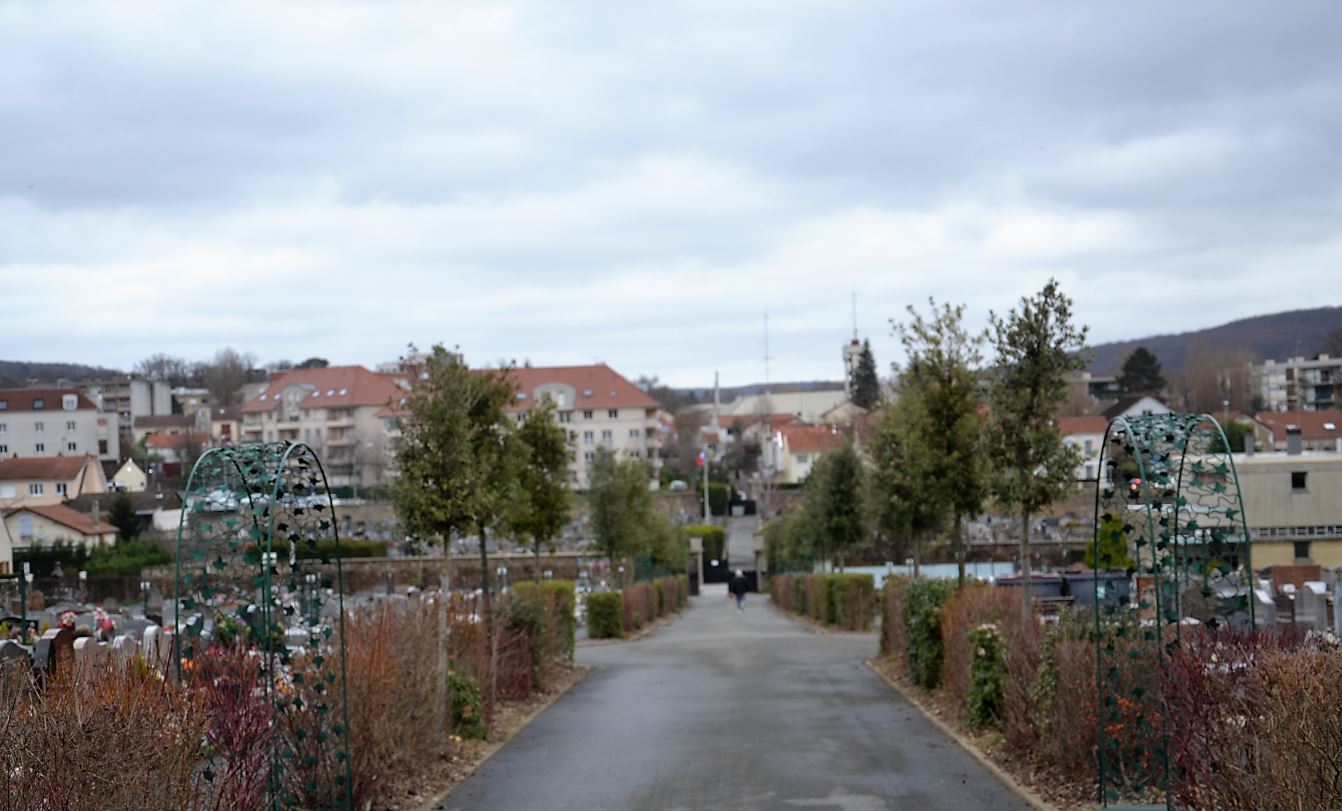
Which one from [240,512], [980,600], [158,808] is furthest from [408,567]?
[158,808]

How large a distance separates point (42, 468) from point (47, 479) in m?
0.37

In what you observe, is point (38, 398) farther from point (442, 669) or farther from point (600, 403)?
point (600, 403)

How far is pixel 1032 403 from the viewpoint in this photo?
1558cm

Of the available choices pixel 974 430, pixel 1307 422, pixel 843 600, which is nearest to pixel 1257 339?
pixel 1307 422

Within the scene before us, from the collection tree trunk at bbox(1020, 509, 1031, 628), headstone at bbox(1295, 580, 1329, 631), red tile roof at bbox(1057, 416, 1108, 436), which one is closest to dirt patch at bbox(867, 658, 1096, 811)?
tree trunk at bbox(1020, 509, 1031, 628)

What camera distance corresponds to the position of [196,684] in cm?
772

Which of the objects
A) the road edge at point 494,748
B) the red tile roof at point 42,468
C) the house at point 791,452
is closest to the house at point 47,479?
the red tile roof at point 42,468

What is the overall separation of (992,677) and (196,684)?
348 inches

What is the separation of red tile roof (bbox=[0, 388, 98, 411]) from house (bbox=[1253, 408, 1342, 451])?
88.9 ft

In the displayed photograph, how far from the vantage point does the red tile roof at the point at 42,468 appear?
15625 mm

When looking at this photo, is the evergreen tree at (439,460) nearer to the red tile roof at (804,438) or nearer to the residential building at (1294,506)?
the residential building at (1294,506)

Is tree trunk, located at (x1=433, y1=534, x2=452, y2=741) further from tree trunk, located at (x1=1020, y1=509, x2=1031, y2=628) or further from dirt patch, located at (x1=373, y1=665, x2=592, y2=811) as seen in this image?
tree trunk, located at (x1=1020, y1=509, x2=1031, y2=628)

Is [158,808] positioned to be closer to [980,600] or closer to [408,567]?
[980,600]

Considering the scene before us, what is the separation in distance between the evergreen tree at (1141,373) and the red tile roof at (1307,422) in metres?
25.1
